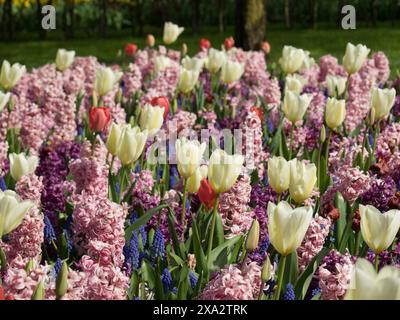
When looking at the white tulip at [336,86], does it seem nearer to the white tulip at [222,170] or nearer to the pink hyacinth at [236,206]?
the pink hyacinth at [236,206]

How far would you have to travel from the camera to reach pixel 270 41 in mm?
Result: 15852

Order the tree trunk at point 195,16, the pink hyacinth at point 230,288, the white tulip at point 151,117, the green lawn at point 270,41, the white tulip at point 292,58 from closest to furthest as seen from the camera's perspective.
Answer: the pink hyacinth at point 230,288 < the white tulip at point 151,117 < the white tulip at point 292,58 < the green lawn at point 270,41 < the tree trunk at point 195,16

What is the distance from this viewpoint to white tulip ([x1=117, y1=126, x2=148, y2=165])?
3.77m

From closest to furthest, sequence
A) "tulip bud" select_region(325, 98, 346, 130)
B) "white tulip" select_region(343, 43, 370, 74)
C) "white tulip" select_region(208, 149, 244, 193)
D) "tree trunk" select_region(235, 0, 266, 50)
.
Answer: "white tulip" select_region(208, 149, 244, 193), "tulip bud" select_region(325, 98, 346, 130), "white tulip" select_region(343, 43, 370, 74), "tree trunk" select_region(235, 0, 266, 50)

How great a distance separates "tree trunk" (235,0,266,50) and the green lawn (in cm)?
224

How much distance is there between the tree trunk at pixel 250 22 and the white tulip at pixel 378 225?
8.27 m

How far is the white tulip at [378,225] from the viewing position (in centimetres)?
267

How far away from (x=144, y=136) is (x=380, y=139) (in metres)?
1.61

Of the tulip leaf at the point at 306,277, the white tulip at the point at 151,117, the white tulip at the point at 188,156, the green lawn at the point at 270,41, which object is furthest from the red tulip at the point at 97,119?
the green lawn at the point at 270,41

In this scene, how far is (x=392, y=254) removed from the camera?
3436mm

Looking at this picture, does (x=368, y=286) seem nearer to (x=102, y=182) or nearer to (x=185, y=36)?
(x=102, y=182)

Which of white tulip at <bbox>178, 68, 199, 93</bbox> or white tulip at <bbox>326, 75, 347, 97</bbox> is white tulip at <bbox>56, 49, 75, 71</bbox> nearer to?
white tulip at <bbox>178, 68, 199, 93</bbox>

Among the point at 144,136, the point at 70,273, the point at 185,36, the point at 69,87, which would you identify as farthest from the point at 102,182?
the point at 185,36

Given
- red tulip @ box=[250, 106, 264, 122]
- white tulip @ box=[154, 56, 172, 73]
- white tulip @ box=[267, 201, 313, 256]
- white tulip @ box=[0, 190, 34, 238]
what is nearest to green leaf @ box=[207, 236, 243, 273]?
white tulip @ box=[267, 201, 313, 256]
